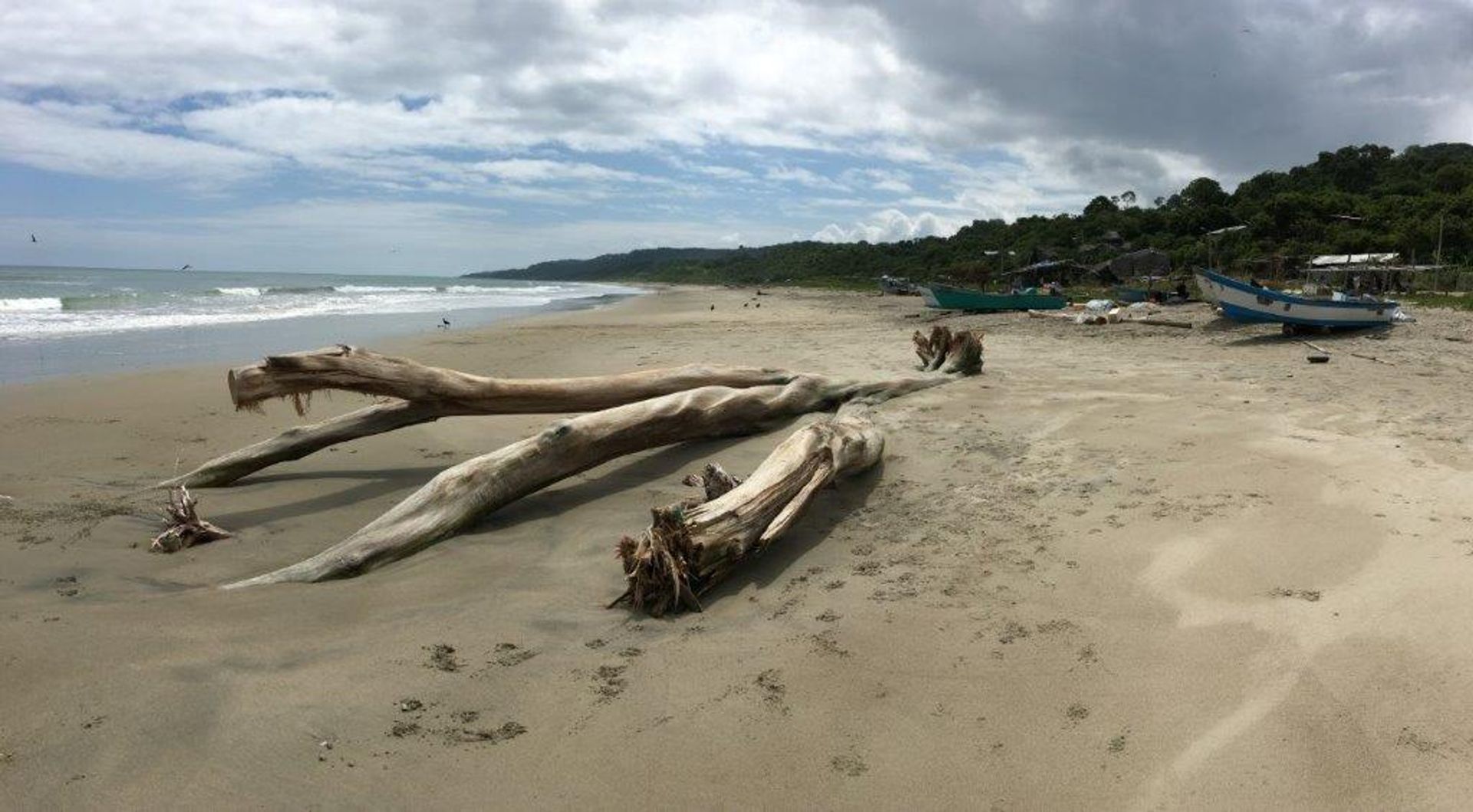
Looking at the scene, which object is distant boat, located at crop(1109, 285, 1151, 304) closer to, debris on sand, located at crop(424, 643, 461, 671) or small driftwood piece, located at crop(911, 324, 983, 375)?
small driftwood piece, located at crop(911, 324, 983, 375)

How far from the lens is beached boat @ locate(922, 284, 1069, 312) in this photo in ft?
89.8

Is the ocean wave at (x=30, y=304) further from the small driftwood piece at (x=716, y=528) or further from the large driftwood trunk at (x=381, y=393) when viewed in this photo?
the small driftwood piece at (x=716, y=528)

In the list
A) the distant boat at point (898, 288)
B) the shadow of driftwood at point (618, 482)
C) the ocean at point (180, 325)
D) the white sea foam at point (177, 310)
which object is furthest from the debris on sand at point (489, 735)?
the distant boat at point (898, 288)

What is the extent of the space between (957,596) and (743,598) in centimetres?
99

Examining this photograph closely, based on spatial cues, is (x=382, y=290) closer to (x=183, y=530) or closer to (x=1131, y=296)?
(x=1131, y=296)

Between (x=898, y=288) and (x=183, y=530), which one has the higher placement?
(x=898, y=288)

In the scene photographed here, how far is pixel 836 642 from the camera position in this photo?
3.75 m

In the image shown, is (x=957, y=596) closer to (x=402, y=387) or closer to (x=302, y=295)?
(x=402, y=387)

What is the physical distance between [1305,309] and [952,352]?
30.6ft

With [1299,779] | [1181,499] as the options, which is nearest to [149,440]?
[1181,499]

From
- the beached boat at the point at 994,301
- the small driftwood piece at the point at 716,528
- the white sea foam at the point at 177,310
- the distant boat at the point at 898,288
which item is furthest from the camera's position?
the distant boat at the point at 898,288

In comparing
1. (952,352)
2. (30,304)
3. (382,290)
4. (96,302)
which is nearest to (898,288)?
(96,302)

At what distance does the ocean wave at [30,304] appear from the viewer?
88.6 feet

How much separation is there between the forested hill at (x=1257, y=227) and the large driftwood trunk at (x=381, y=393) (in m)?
20.3
